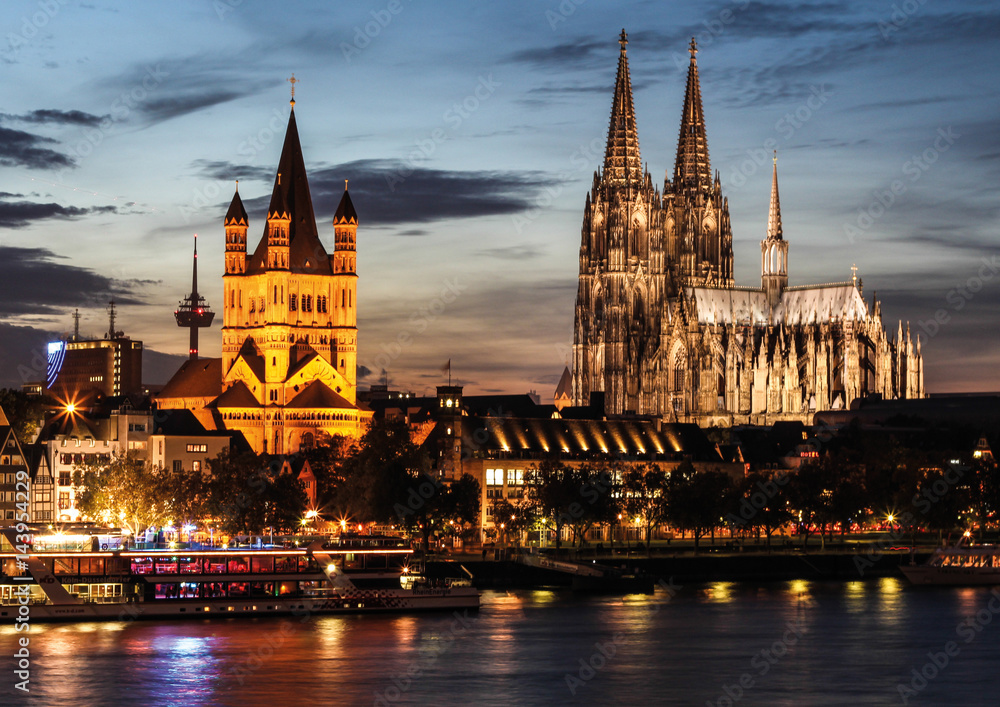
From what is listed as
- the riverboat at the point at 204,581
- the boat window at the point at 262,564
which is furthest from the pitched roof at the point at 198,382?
the boat window at the point at 262,564

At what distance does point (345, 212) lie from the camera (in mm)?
178500

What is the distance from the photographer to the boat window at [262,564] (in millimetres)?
102625

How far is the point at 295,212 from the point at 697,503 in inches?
2077

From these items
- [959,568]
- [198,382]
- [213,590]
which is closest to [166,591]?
[213,590]

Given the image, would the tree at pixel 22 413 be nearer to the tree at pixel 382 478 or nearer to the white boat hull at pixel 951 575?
the tree at pixel 382 478

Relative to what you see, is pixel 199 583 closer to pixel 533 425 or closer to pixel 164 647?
pixel 164 647

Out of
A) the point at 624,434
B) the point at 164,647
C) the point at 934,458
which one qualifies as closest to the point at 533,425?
the point at 624,434

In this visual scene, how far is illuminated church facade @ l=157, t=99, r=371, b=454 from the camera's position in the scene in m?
168

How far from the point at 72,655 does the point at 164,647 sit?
4767 mm

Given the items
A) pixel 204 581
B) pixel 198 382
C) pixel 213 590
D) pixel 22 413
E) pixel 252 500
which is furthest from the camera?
pixel 198 382

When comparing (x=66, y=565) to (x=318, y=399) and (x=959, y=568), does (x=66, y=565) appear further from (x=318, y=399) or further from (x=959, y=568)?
(x=318, y=399)

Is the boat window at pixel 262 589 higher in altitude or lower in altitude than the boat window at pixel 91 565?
lower

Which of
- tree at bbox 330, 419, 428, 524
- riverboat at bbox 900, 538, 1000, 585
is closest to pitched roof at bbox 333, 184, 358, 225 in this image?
tree at bbox 330, 419, 428, 524

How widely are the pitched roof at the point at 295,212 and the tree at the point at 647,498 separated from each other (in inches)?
1563
